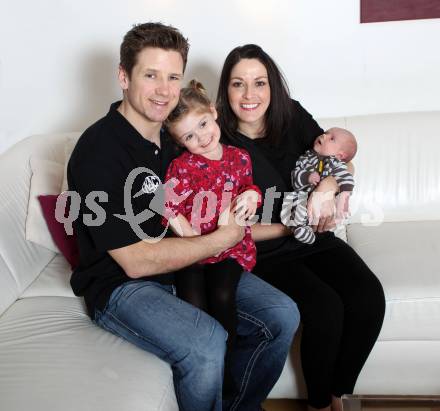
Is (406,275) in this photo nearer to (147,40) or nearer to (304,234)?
(304,234)

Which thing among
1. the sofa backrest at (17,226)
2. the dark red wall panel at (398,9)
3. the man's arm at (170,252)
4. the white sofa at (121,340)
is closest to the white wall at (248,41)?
the dark red wall panel at (398,9)

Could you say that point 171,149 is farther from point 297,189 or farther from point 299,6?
point 299,6

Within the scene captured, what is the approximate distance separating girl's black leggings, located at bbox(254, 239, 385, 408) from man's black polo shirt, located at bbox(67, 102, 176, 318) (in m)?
0.45

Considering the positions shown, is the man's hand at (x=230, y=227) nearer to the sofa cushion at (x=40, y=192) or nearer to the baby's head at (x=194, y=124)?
the baby's head at (x=194, y=124)

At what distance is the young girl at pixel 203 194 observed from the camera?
5.59 feet

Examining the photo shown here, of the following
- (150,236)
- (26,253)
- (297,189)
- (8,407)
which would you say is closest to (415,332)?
(297,189)

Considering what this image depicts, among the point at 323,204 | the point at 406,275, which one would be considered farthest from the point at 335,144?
the point at 406,275

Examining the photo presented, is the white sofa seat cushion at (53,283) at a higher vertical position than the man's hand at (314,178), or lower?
lower

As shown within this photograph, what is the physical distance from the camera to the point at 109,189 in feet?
5.16

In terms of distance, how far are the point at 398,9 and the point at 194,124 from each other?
1361 millimetres

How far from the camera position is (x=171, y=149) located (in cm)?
184

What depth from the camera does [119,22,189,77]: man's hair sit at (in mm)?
1656

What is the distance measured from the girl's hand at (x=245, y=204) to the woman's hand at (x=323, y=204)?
0.21 m

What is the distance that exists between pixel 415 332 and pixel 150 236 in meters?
0.94
